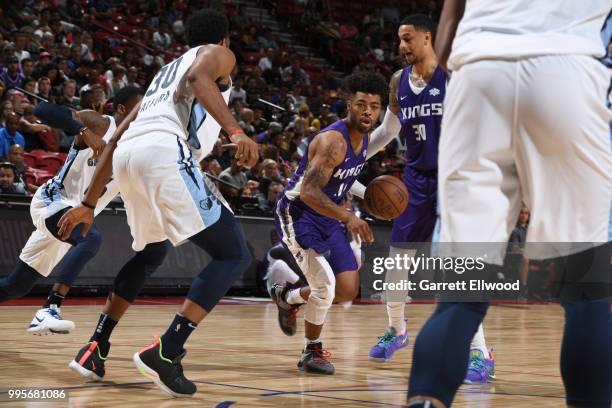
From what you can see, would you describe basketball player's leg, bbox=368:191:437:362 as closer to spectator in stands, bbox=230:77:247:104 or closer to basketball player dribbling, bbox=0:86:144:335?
basketball player dribbling, bbox=0:86:144:335

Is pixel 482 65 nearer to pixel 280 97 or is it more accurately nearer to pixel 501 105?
pixel 501 105

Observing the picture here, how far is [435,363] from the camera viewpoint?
208 cm

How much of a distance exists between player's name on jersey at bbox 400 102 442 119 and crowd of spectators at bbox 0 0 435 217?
3391 mm

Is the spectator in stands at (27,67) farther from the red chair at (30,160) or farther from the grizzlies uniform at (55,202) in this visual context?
the grizzlies uniform at (55,202)

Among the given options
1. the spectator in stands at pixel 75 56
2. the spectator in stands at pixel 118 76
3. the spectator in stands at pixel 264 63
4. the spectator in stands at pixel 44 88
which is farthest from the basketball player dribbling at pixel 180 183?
the spectator in stands at pixel 264 63

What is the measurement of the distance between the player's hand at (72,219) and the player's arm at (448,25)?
238 cm

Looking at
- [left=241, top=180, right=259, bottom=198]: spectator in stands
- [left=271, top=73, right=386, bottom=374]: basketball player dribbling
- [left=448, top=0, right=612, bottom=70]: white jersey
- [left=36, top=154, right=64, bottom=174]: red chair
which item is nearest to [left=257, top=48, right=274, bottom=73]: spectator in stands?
[left=241, top=180, right=259, bottom=198]: spectator in stands

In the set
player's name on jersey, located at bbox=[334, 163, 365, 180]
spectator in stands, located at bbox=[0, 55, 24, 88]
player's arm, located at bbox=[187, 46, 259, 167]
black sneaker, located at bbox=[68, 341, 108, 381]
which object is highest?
player's arm, located at bbox=[187, 46, 259, 167]

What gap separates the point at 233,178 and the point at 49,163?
98.1 inches

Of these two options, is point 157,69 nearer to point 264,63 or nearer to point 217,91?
point 264,63

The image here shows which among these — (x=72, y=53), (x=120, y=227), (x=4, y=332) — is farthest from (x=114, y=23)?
(x=4, y=332)

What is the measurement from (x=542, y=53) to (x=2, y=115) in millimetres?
9652

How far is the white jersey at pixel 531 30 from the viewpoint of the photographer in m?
2.14

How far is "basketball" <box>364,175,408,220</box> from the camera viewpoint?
571 centimetres
